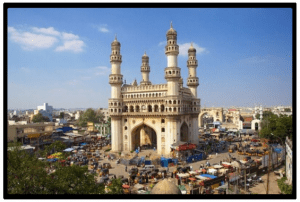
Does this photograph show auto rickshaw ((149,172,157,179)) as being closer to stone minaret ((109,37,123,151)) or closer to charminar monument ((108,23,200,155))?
charminar monument ((108,23,200,155))

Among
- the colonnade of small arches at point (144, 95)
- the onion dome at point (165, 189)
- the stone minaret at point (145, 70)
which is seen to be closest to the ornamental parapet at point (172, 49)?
the colonnade of small arches at point (144, 95)

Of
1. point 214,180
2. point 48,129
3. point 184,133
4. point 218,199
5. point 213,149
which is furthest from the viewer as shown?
point 48,129

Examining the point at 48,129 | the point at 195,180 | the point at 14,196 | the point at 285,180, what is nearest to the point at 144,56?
the point at 48,129

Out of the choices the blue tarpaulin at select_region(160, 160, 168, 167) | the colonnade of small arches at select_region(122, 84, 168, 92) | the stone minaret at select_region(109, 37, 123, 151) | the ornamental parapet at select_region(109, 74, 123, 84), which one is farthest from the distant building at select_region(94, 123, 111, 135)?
the blue tarpaulin at select_region(160, 160, 168, 167)

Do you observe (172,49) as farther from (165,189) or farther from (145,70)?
(165,189)

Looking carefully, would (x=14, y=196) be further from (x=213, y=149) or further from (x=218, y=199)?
(x=213, y=149)

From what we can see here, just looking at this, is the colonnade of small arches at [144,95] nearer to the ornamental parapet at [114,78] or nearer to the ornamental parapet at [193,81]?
the ornamental parapet at [114,78]

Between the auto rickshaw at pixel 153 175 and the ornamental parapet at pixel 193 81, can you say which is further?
the ornamental parapet at pixel 193 81
